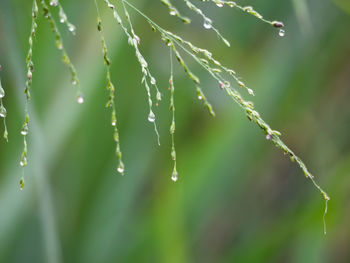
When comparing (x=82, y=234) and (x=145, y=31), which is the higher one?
(x=145, y=31)

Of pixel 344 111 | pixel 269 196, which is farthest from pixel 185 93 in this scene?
pixel 269 196

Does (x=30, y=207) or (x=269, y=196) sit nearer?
(x=30, y=207)

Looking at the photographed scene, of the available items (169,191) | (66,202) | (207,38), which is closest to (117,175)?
(66,202)

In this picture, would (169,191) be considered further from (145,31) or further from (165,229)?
(145,31)

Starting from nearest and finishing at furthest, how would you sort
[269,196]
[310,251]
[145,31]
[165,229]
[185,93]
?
[165,229] < [310,251] < [185,93] < [145,31] < [269,196]

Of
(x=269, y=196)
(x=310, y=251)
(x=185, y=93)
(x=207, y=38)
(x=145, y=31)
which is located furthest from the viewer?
(x=269, y=196)

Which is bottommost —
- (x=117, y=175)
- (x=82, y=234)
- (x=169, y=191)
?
(x=82, y=234)

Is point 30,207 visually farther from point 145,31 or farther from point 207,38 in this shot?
point 207,38
